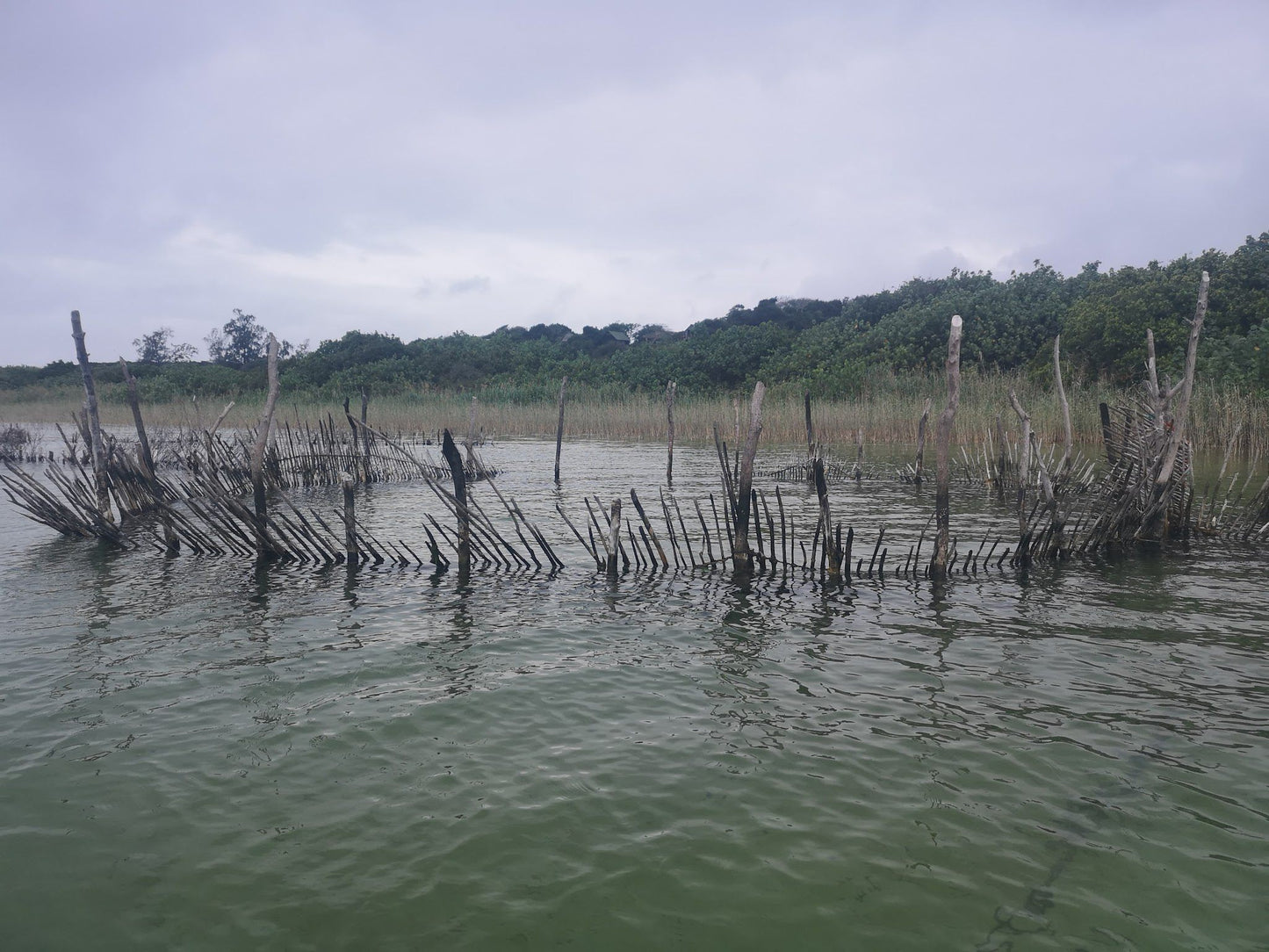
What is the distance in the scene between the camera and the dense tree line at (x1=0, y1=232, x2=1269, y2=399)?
910 inches

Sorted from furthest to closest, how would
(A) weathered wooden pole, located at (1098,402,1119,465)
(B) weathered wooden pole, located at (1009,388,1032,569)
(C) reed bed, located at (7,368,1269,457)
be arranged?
(C) reed bed, located at (7,368,1269,457) → (A) weathered wooden pole, located at (1098,402,1119,465) → (B) weathered wooden pole, located at (1009,388,1032,569)

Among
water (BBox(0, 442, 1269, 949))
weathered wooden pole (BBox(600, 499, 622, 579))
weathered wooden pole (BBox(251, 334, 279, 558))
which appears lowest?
water (BBox(0, 442, 1269, 949))

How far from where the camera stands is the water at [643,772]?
Result: 279 cm

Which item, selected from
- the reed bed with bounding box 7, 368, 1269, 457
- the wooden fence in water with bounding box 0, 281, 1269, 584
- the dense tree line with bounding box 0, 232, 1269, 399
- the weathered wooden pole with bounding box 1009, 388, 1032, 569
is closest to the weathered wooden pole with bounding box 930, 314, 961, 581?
the wooden fence in water with bounding box 0, 281, 1269, 584

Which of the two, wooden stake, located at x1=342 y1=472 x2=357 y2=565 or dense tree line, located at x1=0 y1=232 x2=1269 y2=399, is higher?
dense tree line, located at x1=0 y1=232 x2=1269 y2=399

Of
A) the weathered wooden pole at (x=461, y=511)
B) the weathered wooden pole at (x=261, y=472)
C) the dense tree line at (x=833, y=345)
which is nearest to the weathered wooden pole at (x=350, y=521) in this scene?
the weathered wooden pole at (x=261, y=472)

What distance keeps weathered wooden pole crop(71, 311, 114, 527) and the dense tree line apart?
685 inches

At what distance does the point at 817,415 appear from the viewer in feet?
73.7

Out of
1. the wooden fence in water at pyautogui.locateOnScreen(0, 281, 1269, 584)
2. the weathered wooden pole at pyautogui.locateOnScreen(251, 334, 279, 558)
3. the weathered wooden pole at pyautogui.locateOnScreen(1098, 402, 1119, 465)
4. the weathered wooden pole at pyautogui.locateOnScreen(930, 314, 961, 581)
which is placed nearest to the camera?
the weathered wooden pole at pyautogui.locateOnScreen(930, 314, 961, 581)

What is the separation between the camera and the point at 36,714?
443 centimetres

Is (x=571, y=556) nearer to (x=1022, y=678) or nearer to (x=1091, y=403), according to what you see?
(x=1022, y=678)

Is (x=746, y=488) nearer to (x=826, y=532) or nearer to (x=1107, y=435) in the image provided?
(x=826, y=532)

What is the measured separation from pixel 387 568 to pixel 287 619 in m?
1.84

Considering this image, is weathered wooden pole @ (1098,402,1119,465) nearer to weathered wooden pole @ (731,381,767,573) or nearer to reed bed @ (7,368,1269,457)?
weathered wooden pole @ (731,381,767,573)
